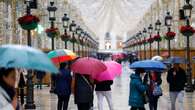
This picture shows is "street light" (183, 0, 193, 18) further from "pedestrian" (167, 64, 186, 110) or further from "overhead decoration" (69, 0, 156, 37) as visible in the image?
"overhead decoration" (69, 0, 156, 37)

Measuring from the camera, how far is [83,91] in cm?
1805

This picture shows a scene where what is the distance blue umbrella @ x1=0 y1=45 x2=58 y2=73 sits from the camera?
874 cm

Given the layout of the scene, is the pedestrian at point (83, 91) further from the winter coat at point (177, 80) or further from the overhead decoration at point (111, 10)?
the overhead decoration at point (111, 10)

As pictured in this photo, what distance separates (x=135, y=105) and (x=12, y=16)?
30847 millimetres

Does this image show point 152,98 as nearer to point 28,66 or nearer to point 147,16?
point 28,66

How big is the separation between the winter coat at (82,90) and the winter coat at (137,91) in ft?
4.75

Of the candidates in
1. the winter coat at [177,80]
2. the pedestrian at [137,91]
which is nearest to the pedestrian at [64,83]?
the winter coat at [177,80]

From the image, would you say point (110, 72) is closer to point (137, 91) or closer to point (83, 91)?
point (83, 91)

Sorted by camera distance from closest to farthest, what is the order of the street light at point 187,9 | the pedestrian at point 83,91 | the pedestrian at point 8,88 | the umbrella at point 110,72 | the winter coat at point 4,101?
the winter coat at point 4,101 → the pedestrian at point 8,88 → the pedestrian at point 83,91 → the umbrella at point 110,72 → the street light at point 187,9

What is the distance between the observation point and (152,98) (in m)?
20.5

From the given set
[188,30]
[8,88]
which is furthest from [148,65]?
[188,30]

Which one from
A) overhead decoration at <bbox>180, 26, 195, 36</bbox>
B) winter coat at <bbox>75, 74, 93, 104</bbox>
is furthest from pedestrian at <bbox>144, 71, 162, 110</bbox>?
overhead decoration at <bbox>180, 26, 195, 36</bbox>

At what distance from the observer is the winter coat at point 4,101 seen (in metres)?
8.48

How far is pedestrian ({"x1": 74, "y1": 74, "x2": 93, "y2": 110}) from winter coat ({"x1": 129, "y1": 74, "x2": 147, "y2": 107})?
1449 millimetres
